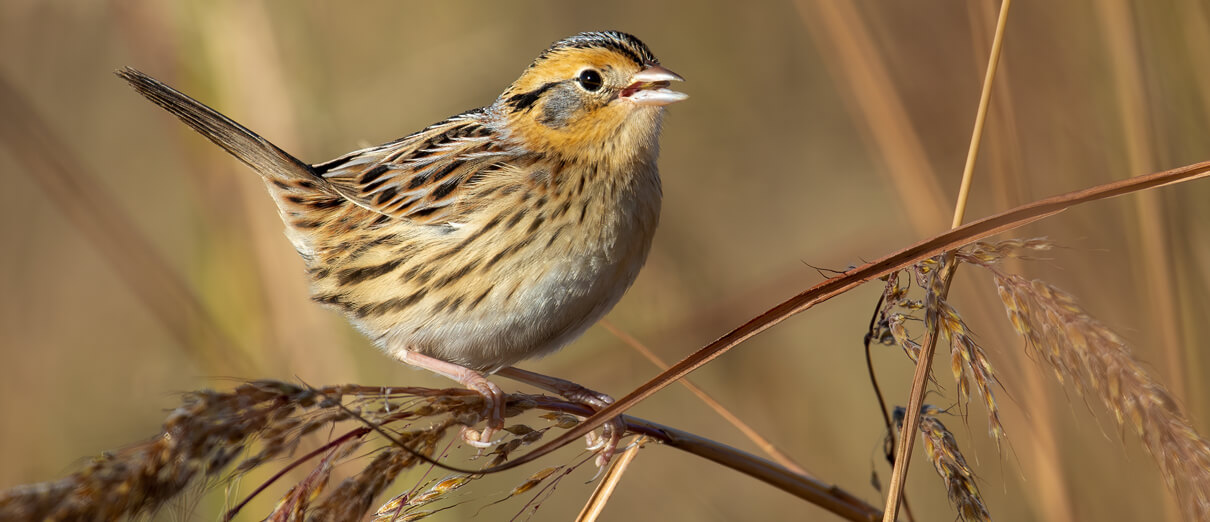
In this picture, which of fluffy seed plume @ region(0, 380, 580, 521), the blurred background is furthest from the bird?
fluffy seed plume @ region(0, 380, 580, 521)

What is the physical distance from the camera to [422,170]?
297 cm

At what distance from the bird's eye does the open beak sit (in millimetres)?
90

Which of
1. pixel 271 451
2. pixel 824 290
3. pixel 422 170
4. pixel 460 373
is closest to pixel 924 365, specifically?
pixel 824 290

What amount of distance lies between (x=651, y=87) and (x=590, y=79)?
0.65ft

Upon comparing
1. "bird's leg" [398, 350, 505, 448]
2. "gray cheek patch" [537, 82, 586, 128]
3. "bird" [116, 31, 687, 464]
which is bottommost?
"bird's leg" [398, 350, 505, 448]

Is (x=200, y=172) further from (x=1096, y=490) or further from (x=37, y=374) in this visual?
(x=1096, y=490)

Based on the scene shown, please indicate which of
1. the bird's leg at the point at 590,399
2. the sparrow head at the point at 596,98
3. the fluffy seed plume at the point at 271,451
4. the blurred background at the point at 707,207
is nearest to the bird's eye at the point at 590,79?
the sparrow head at the point at 596,98

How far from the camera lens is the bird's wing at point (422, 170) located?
9.37 feet

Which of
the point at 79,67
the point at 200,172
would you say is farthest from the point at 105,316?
the point at 200,172

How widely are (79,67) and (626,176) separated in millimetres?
3123

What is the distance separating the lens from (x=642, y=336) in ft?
11.3

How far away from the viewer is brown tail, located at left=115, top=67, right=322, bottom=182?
2.84 m

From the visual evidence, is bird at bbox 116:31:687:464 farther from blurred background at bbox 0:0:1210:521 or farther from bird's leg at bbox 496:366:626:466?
blurred background at bbox 0:0:1210:521

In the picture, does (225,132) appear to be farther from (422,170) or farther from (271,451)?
(271,451)
